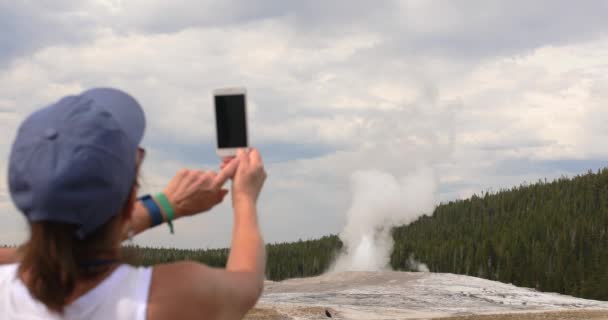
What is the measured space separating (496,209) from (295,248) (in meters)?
9.80

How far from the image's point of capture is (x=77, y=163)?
1.83 metres

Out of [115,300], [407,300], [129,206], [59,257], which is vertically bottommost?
[407,300]

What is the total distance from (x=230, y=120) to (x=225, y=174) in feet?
1.63

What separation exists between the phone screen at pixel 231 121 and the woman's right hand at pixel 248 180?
0.37 m

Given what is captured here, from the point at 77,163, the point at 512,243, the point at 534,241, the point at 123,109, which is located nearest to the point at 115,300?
the point at 77,163

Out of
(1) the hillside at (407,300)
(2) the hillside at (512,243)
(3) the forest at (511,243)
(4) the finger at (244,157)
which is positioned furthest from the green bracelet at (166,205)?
(3) the forest at (511,243)

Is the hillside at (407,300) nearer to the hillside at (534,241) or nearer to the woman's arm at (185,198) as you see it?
the hillside at (534,241)

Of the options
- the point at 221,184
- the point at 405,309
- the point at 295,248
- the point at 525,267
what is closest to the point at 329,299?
the point at 405,309

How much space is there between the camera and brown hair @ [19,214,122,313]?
6.18 ft

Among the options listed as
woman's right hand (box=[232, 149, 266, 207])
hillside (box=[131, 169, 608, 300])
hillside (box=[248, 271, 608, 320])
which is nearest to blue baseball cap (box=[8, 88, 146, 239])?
woman's right hand (box=[232, 149, 266, 207])

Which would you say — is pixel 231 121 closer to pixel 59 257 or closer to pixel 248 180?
pixel 248 180

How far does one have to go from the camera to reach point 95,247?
1.93m

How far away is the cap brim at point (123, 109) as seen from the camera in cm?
192

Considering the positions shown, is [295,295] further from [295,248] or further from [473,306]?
[295,248]
